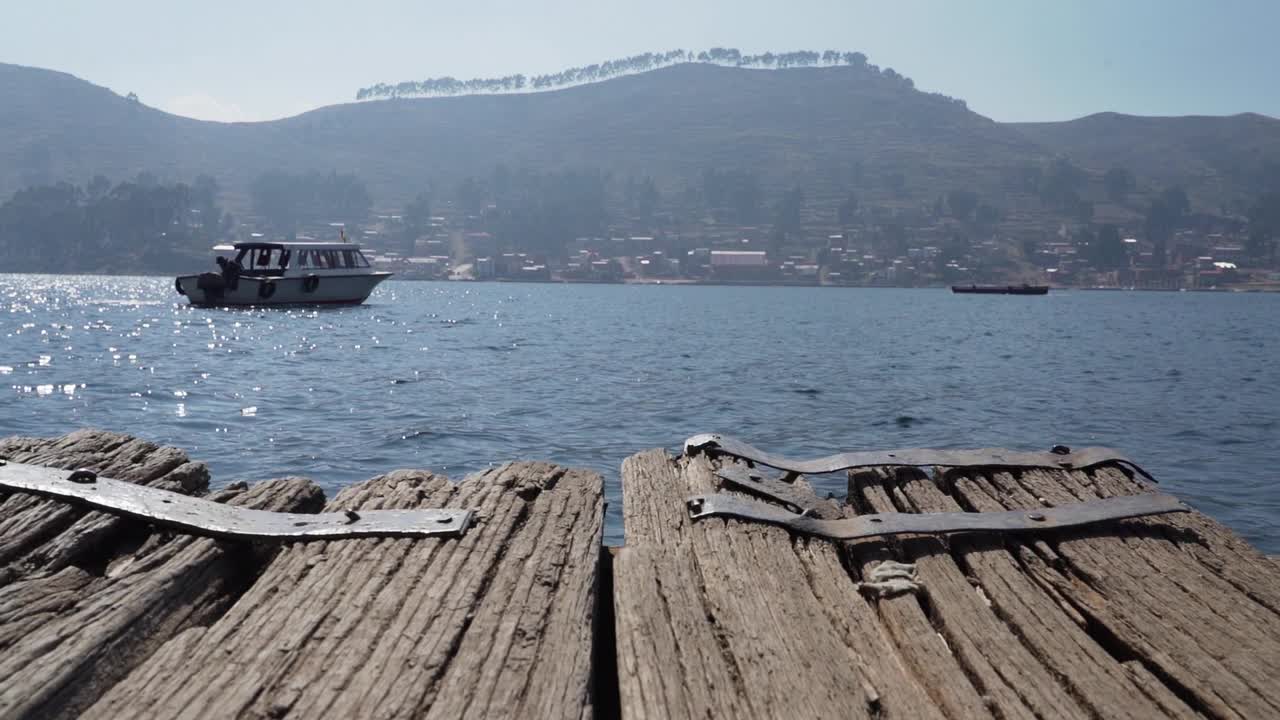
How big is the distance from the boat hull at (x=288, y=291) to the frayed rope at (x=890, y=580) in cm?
4986

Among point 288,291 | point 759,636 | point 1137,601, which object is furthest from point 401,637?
point 288,291

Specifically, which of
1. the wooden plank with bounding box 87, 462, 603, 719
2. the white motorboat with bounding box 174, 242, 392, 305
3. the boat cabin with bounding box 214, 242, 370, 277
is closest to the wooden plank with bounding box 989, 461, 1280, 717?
the wooden plank with bounding box 87, 462, 603, 719

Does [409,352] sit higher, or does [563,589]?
[563,589]

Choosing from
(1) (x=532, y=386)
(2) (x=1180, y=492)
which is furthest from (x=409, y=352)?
(2) (x=1180, y=492)

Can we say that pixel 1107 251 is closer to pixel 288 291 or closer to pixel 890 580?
pixel 288 291

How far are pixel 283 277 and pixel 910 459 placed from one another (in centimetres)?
4942

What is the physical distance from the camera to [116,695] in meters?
2.46

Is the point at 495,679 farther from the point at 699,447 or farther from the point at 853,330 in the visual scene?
the point at 853,330

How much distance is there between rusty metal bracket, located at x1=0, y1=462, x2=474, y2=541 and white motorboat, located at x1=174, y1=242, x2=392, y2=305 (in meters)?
46.8

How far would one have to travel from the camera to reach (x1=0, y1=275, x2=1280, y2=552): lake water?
1368 cm

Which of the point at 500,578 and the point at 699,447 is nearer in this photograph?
the point at 500,578

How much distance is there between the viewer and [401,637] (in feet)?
9.19

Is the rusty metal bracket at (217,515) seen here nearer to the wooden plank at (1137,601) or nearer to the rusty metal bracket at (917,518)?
the rusty metal bracket at (917,518)

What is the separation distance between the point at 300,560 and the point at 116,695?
109cm
